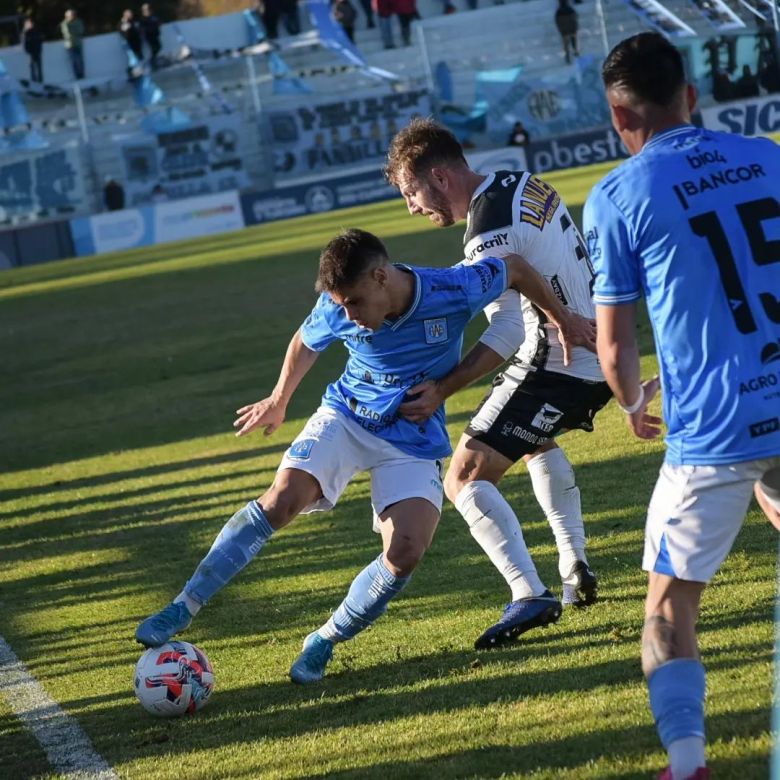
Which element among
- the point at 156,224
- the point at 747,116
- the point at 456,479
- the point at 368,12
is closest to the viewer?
the point at 456,479

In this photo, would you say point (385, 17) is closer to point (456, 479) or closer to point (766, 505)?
point (456, 479)

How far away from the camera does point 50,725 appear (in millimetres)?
5809

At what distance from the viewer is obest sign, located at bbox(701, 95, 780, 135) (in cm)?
3422

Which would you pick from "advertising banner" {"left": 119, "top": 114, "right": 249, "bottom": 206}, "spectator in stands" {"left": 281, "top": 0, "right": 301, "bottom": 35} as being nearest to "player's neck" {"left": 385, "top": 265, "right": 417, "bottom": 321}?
"advertising banner" {"left": 119, "top": 114, "right": 249, "bottom": 206}

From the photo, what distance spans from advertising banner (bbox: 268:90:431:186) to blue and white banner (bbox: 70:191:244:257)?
4.81 m

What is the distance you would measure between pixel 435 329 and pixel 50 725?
2.21 meters

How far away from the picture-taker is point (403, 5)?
4294cm

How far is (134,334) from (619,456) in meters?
11.8

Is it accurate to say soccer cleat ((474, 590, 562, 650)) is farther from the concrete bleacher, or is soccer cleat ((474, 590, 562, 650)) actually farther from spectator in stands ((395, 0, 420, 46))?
spectator in stands ((395, 0, 420, 46))

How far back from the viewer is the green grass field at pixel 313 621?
486cm

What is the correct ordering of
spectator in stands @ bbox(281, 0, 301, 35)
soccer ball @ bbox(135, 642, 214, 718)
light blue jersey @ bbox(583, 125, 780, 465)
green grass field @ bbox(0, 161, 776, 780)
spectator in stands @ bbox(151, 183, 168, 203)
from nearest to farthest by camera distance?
1. light blue jersey @ bbox(583, 125, 780, 465)
2. green grass field @ bbox(0, 161, 776, 780)
3. soccer ball @ bbox(135, 642, 214, 718)
4. spectator in stands @ bbox(151, 183, 168, 203)
5. spectator in stands @ bbox(281, 0, 301, 35)

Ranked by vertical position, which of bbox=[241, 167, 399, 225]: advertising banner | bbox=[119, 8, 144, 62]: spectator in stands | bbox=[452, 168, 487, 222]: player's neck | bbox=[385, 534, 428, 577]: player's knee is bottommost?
bbox=[241, 167, 399, 225]: advertising banner

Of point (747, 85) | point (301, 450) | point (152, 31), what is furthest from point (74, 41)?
point (301, 450)

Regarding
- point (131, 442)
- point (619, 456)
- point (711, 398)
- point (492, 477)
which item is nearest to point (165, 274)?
point (131, 442)
